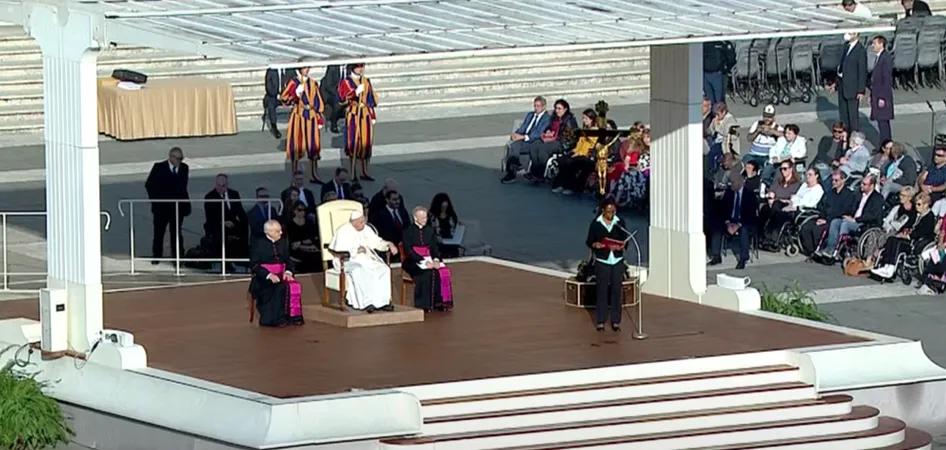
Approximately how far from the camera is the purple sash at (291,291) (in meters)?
23.0

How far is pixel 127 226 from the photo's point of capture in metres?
30.8

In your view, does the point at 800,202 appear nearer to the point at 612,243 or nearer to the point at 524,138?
the point at 524,138

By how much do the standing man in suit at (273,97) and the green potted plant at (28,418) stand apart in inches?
659

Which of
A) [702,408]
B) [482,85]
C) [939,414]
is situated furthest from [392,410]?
[482,85]

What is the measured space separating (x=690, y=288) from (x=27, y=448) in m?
6.79

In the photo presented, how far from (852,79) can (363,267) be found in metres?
14.2

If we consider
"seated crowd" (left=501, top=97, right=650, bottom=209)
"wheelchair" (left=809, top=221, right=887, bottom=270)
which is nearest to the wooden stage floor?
"wheelchair" (left=809, top=221, right=887, bottom=270)

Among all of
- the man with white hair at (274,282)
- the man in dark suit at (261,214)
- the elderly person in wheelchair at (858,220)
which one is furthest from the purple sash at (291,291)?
the elderly person in wheelchair at (858,220)

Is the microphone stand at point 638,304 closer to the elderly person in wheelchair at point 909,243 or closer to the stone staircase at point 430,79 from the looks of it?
the elderly person in wheelchair at point 909,243

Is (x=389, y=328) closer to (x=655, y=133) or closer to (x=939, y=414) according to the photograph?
(x=655, y=133)

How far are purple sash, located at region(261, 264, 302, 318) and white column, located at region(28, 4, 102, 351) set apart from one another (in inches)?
78.1

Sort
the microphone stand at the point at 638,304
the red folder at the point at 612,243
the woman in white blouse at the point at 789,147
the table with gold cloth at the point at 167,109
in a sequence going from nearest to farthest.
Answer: the microphone stand at the point at 638,304 → the red folder at the point at 612,243 → the woman in white blouse at the point at 789,147 → the table with gold cloth at the point at 167,109

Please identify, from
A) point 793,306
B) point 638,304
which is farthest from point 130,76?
point 793,306

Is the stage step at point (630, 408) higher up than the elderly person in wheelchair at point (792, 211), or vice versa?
the elderly person in wheelchair at point (792, 211)
